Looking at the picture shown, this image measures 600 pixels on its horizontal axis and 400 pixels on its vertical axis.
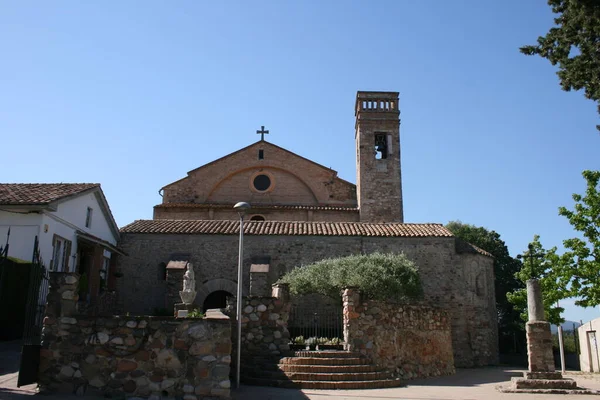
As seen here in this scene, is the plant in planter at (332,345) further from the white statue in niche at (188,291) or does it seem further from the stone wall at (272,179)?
the stone wall at (272,179)

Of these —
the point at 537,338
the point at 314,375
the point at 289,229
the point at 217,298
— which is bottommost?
the point at 314,375

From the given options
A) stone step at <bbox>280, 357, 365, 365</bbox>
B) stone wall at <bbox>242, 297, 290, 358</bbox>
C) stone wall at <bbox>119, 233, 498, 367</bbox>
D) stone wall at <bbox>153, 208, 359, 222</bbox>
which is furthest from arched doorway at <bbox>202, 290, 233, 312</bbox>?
stone step at <bbox>280, 357, 365, 365</bbox>

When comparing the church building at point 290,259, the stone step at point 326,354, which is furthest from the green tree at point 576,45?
the church building at point 290,259

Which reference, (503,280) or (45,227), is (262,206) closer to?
(45,227)

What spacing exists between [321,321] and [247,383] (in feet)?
15.1

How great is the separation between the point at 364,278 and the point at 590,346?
472 inches

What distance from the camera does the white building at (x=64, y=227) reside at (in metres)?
17.5

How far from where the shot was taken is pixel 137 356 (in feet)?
31.1

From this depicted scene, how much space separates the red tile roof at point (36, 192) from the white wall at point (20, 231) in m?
0.50

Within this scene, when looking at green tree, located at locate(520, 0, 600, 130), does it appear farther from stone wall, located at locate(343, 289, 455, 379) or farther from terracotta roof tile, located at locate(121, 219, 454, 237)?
terracotta roof tile, located at locate(121, 219, 454, 237)

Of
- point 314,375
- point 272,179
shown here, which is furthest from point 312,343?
point 272,179

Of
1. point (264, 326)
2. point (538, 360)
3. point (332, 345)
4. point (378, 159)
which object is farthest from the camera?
point (378, 159)

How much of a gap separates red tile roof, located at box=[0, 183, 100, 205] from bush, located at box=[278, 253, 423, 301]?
29.1ft

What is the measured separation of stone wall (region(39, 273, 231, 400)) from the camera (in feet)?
30.6
